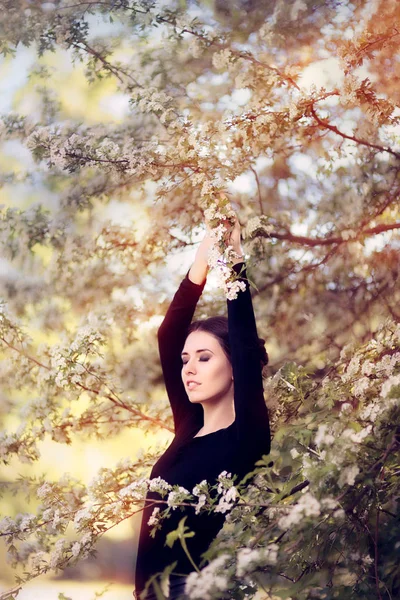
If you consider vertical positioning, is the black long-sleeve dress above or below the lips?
below

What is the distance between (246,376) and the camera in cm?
189

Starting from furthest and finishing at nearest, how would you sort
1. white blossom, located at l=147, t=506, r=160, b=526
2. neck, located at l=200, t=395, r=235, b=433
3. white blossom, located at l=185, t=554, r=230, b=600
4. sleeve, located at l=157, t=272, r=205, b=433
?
sleeve, located at l=157, t=272, r=205, b=433, neck, located at l=200, t=395, r=235, b=433, white blossom, located at l=147, t=506, r=160, b=526, white blossom, located at l=185, t=554, r=230, b=600

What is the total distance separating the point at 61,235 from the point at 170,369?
0.55 m

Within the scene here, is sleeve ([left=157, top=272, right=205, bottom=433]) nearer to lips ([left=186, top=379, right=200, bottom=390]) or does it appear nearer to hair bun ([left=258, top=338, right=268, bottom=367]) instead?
lips ([left=186, top=379, right=200, bottom=390])

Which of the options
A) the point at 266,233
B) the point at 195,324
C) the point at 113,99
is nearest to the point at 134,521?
the point at 195,324

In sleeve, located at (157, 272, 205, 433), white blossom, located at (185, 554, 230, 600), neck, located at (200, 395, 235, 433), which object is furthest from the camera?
sleeve, located at (157, 272, 205, 433)

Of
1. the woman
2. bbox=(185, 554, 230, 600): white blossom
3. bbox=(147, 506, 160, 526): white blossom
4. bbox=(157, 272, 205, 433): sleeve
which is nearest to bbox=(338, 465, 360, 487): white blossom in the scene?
bbox=(185, 554, 230, 600): white blossom

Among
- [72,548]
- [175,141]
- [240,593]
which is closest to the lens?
[240,593]

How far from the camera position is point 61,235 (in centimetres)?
228

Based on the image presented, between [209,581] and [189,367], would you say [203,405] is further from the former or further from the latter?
[209,581]

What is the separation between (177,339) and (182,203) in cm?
41

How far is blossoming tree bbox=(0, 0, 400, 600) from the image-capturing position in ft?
6.86

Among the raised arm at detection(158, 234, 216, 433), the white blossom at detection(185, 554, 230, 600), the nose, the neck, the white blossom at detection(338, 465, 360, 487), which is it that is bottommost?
the white blossom at detection(185, 554, 230, 600)

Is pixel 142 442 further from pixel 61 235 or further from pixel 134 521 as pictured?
pixel 61 235
